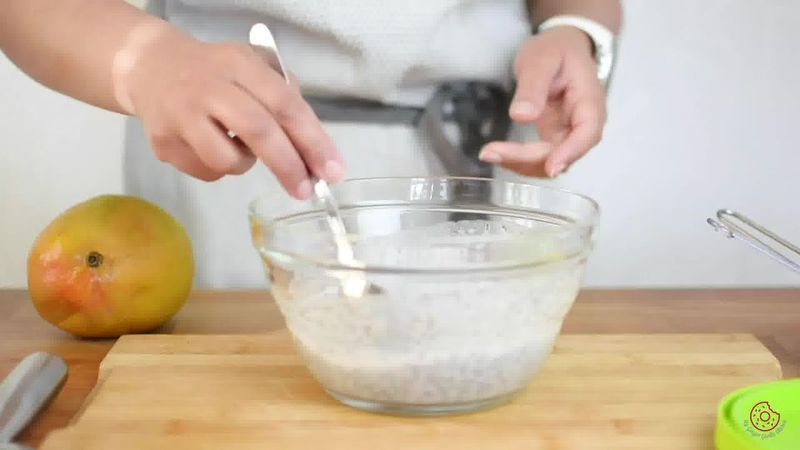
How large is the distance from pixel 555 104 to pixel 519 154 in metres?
0.10

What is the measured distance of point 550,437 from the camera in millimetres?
418

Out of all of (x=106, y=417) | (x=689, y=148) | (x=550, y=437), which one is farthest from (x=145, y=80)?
(x=689, y=148)

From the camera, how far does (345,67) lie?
25.4 inches

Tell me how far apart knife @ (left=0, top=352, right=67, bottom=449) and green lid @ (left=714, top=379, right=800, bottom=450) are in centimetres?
33

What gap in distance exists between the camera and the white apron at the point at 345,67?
625 millimetres

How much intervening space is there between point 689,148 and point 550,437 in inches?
23.3

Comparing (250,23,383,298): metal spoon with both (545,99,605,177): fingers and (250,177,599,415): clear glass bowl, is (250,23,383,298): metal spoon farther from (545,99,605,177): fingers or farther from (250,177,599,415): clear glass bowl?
(545,99,605,177): fingers

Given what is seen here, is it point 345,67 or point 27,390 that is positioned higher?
point 345,67

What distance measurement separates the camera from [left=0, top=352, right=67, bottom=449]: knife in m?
0.43

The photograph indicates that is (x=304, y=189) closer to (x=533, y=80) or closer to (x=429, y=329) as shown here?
(x=429, y=329)

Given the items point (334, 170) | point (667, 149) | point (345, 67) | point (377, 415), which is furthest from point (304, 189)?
point (667, 149)

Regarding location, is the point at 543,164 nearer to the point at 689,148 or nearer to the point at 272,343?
the point at 272,343

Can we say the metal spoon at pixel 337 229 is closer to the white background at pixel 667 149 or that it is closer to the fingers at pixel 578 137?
the fingers at pixel 578 137

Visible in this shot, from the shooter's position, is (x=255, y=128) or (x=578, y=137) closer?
(x=255, y=128)
